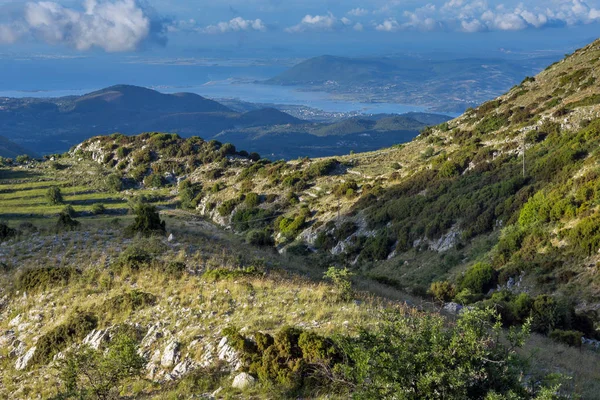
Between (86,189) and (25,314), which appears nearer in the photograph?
(25,314)

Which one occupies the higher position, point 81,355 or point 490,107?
point 490,107

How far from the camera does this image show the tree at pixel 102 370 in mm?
10109

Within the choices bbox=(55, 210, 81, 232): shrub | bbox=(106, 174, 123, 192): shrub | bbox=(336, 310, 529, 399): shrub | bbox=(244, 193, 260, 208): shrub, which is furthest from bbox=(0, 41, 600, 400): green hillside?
bbox=(244, 193, 260, 208): shrub

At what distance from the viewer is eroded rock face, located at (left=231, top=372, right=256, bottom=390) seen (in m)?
10.0

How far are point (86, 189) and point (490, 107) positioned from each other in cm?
4753

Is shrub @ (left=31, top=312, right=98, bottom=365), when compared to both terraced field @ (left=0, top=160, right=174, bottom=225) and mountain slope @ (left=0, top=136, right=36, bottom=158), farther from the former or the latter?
mountain slope @ (left=0, top=136, right=36, bottom=158)

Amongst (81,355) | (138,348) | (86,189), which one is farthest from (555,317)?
(86,189)

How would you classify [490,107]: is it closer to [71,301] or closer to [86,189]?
[86,189]

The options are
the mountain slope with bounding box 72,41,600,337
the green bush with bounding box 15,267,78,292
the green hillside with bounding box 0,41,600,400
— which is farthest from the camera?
the mountain slope with bounding box 72,41,600,337

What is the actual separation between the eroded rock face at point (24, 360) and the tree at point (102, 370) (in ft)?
11.1

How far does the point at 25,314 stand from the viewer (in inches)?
604

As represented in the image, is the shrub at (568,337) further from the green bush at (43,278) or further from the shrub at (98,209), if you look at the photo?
the shrub at (98,209)

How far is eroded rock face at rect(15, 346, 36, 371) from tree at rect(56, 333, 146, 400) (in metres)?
3.40

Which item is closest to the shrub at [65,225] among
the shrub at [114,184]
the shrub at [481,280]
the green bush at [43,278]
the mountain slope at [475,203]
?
the green bush at [43,278]
